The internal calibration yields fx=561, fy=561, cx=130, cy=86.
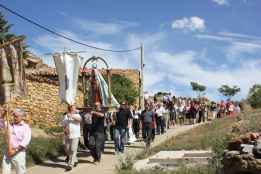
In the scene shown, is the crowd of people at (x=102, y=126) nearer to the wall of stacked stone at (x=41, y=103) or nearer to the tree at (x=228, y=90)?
the wall of stacked stone at (x=41, y=103)

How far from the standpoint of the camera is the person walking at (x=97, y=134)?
16.7 meters

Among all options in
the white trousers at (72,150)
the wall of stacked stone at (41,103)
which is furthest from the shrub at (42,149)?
the wall of stacked stone at (41,103)

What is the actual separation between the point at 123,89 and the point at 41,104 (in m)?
13.0

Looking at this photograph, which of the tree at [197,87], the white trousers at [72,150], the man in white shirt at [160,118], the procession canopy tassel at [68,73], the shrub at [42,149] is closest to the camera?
the white trousers at [72,150]

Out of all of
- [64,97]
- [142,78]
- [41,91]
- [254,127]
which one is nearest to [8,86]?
[64,97]

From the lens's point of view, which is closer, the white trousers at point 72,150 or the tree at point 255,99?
the white trousers at point 72,150

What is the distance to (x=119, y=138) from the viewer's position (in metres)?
19.0

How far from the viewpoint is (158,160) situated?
15.2 metres

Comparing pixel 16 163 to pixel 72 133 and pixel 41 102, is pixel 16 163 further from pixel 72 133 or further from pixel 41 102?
pixel 41 102

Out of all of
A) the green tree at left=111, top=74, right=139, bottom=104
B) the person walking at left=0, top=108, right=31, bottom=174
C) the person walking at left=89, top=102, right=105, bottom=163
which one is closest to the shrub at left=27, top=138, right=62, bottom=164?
the person walking at left=89, top=102, right=105, bottom=163

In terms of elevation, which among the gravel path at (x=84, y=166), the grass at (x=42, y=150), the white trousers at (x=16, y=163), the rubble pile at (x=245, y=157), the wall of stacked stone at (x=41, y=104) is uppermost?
the wall of stacked stone at (x=41, y=104)

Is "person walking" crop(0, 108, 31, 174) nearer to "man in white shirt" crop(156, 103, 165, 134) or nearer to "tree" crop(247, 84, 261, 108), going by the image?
"man in white shirt" crop(156, 103, 165, 134)

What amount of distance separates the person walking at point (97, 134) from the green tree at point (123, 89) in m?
19.8

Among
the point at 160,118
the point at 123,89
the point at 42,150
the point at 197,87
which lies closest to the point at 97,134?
the point at 42,150
